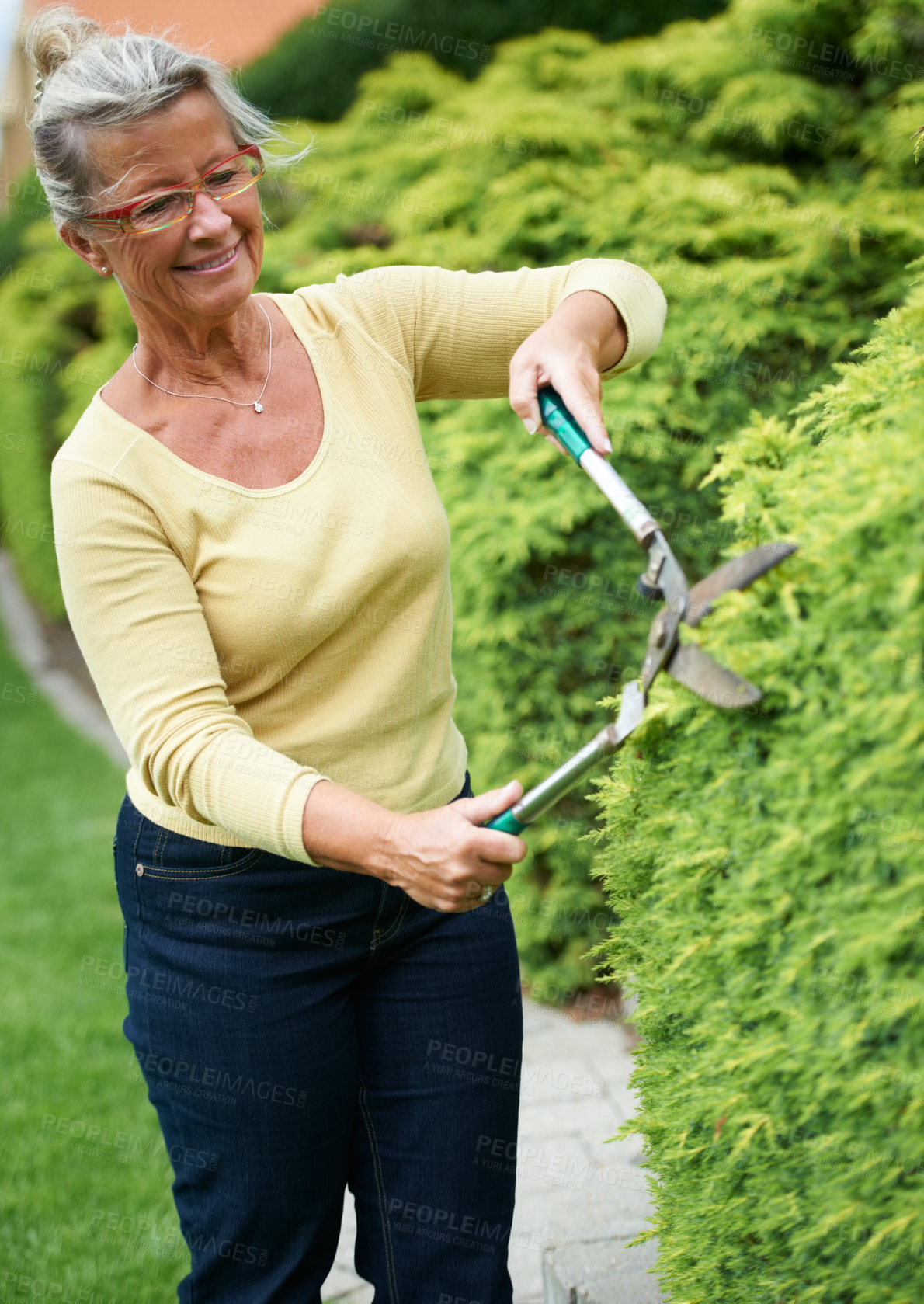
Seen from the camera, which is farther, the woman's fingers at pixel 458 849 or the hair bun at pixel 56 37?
the hair bun at pixel 56 37

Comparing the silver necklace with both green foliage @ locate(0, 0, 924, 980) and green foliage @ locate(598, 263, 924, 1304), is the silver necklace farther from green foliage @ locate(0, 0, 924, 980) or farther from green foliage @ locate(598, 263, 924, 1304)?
green foliage @ locate(0, 0, 924, 980)

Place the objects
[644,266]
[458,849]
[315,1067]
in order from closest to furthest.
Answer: [458,849], [315,1067], [644,266]

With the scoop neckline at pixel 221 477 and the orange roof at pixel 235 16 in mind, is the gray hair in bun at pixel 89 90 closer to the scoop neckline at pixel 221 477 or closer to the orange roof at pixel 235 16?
the scoop neckline at pixel 221 477

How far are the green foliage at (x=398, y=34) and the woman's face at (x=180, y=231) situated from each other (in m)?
6.70

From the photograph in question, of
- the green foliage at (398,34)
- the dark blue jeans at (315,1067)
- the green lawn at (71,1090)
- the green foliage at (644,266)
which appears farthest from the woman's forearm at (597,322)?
the green foliage at (398,34)

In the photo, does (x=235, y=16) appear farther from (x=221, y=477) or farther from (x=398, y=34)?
(x=221, y=477)

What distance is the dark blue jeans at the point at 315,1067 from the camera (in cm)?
188

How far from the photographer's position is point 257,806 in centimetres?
160

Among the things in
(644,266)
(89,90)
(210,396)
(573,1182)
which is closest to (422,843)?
(210,396)

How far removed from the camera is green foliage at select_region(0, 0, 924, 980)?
343cm

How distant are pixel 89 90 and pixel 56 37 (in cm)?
21

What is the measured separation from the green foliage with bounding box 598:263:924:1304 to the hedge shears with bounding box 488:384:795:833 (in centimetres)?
3

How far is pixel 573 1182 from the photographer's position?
10.5 feet

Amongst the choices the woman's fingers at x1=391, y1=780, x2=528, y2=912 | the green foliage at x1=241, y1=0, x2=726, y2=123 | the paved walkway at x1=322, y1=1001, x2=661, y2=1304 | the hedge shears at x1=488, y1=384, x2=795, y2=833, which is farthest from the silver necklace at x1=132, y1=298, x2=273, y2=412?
the green foliage at x1=241, y1=0, x2=726, y2=123
